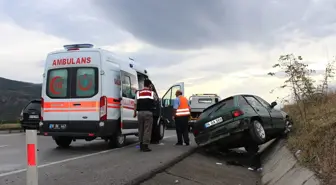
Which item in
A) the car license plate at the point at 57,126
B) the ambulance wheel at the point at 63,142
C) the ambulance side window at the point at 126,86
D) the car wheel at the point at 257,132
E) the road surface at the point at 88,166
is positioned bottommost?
the road surface at the point at 88,166

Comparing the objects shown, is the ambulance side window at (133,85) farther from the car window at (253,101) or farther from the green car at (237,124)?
the car window at (253,101)

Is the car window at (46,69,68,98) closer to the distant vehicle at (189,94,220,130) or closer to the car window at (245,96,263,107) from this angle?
the car window at (245,96,263,107)

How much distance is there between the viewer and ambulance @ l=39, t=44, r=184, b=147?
1057 cm

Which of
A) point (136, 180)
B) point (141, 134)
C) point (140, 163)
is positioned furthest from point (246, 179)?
point (141, 134)

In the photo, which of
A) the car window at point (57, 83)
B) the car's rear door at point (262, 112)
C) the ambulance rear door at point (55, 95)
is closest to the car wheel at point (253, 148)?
the car's rear door at point (262, 112)

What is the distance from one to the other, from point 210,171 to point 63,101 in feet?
15.5

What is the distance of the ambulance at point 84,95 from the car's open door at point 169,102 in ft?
7.76

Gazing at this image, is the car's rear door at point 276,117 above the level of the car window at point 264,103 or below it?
below

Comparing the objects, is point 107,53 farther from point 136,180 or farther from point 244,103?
Result: point 136,180

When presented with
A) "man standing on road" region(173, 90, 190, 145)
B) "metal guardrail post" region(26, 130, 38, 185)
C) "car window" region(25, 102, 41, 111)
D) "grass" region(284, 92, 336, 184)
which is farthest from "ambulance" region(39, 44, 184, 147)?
"car window" region(25, 102, 41, 111)

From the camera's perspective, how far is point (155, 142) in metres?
13.3

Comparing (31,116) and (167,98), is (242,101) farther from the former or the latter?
(31,116)

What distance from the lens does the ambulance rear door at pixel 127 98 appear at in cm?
1147

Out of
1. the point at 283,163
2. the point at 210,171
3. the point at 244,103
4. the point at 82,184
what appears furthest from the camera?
the point at 244,103
